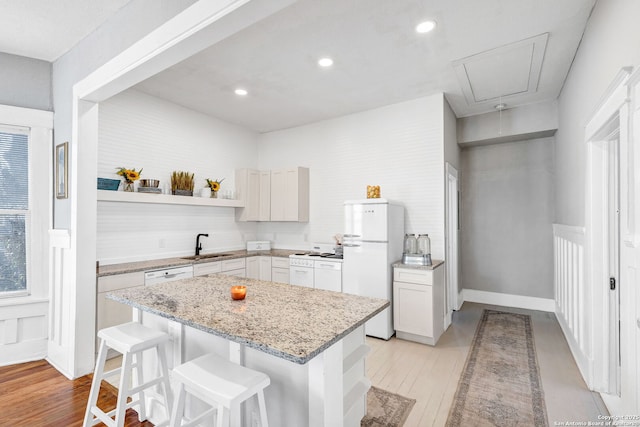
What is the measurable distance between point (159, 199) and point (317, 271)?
2.17 meters

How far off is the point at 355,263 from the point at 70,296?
2.87 m

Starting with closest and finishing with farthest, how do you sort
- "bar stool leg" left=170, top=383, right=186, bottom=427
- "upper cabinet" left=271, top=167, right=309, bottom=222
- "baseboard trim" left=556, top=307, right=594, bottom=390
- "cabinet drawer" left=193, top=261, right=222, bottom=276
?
"bar stool leg" left=170, top=383, right=186, bottom=427
"baseboard trim" left=556, top=307, right=594, bottom=390
"cabinet drawer" left=193, top=261, right=222, bottom=276
"upper cabinet" left=271, top=167, right=309, bottom=222

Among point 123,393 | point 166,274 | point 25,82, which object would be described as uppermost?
point 25,82

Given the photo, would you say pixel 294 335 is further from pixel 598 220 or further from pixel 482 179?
pixel 482 179

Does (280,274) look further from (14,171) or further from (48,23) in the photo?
(48,23)

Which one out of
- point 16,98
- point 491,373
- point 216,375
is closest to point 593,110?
point 491,373

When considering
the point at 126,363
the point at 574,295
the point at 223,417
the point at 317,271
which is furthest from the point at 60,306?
the point at 574,295

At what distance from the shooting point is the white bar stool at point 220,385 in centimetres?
134

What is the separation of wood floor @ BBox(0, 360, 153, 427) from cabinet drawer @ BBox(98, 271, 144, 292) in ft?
2.55

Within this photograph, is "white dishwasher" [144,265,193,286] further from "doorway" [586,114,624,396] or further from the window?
"doorway" [586,114,624,396]

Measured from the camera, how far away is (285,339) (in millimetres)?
1303

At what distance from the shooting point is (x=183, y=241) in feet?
14.4

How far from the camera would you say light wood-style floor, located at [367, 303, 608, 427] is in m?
2.27

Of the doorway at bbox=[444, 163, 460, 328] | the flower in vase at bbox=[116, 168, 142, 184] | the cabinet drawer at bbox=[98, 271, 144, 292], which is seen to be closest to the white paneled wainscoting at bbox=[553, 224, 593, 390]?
the doorway at bbox=[444, 163, 460, 328]
